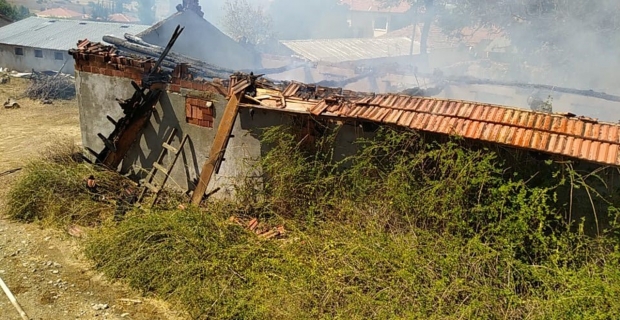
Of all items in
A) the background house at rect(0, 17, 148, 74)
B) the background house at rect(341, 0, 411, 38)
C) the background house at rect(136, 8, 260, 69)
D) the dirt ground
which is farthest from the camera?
the background house at rect(341, 0, 411, 38)

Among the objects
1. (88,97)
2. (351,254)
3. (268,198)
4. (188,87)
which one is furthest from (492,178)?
(88,97)

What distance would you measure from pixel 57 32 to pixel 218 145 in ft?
87.4

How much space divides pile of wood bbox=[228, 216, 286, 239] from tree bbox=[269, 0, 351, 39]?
147ft

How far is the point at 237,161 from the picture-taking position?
6.87 m

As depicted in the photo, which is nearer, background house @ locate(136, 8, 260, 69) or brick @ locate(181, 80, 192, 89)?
brick @ locate(181, 80, 192, 89)

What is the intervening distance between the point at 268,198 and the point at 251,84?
178 cm

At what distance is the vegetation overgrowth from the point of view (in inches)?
167

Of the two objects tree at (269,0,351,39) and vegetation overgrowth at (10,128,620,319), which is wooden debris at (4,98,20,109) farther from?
tree at (269,0,351,39)

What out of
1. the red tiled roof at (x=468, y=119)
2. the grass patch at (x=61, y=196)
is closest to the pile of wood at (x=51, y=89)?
the grass patch at (x=61, y=196)

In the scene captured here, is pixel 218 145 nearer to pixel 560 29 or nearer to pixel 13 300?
pixel 13 300

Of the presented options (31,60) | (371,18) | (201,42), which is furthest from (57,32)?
(371,18)

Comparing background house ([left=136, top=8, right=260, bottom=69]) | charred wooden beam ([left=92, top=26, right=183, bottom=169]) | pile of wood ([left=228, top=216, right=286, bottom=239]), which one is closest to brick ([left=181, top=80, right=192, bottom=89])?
charred wooden beam ([left=92, top=26, right=183, bottom=169])

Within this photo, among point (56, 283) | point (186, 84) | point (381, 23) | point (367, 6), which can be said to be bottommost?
point (56, 283)

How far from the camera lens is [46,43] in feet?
83.0
